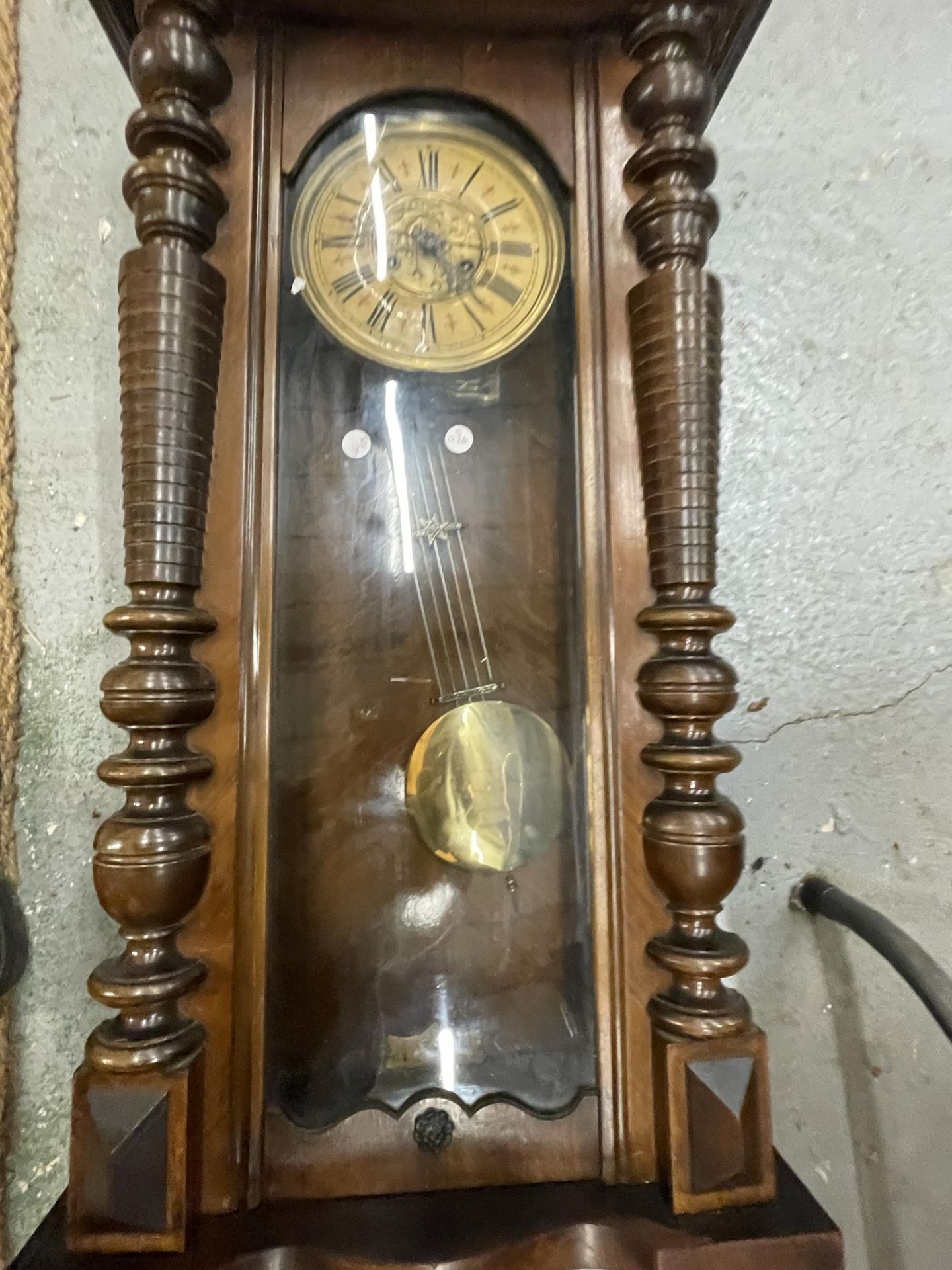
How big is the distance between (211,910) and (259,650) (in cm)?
17

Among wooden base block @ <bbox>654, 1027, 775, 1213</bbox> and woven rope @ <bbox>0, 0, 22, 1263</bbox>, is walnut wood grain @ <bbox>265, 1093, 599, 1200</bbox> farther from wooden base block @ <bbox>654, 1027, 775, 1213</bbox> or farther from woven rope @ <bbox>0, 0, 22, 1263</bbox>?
woven rope @ <bbox>0, 0, 22, 1263</bbox>

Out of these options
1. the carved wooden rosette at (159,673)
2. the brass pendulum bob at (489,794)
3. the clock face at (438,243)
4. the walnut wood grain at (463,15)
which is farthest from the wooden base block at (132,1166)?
the walnut wood grain at (463,15)

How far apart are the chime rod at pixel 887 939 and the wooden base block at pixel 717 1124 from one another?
0.55ft

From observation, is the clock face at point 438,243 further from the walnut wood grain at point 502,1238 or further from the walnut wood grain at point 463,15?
the walnut wood grain at point 502,1238

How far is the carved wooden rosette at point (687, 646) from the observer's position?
1.58ft

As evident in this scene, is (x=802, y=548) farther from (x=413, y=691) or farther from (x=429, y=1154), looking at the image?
(x=429, y=1154)

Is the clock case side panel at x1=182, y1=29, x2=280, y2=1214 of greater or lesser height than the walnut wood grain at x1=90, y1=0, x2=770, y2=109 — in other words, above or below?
below

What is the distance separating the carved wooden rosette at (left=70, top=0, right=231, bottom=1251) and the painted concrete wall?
263 mm

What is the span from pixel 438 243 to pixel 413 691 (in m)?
0.33

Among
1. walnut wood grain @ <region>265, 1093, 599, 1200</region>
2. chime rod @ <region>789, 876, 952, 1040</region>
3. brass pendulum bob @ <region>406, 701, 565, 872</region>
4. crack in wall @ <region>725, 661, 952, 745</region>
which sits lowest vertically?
walnut wood grain @ <region>265, 1093, 599, 1200</region>

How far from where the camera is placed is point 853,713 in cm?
76

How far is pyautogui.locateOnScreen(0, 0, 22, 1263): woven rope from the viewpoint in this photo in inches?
26.8

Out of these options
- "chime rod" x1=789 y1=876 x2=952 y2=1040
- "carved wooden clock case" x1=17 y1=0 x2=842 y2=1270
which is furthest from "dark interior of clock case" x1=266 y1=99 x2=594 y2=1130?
"chime rod" x1=789 y1=876 x2=952 y2=1040

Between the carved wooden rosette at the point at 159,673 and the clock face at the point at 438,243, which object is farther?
the clock face at the point at 438,243
